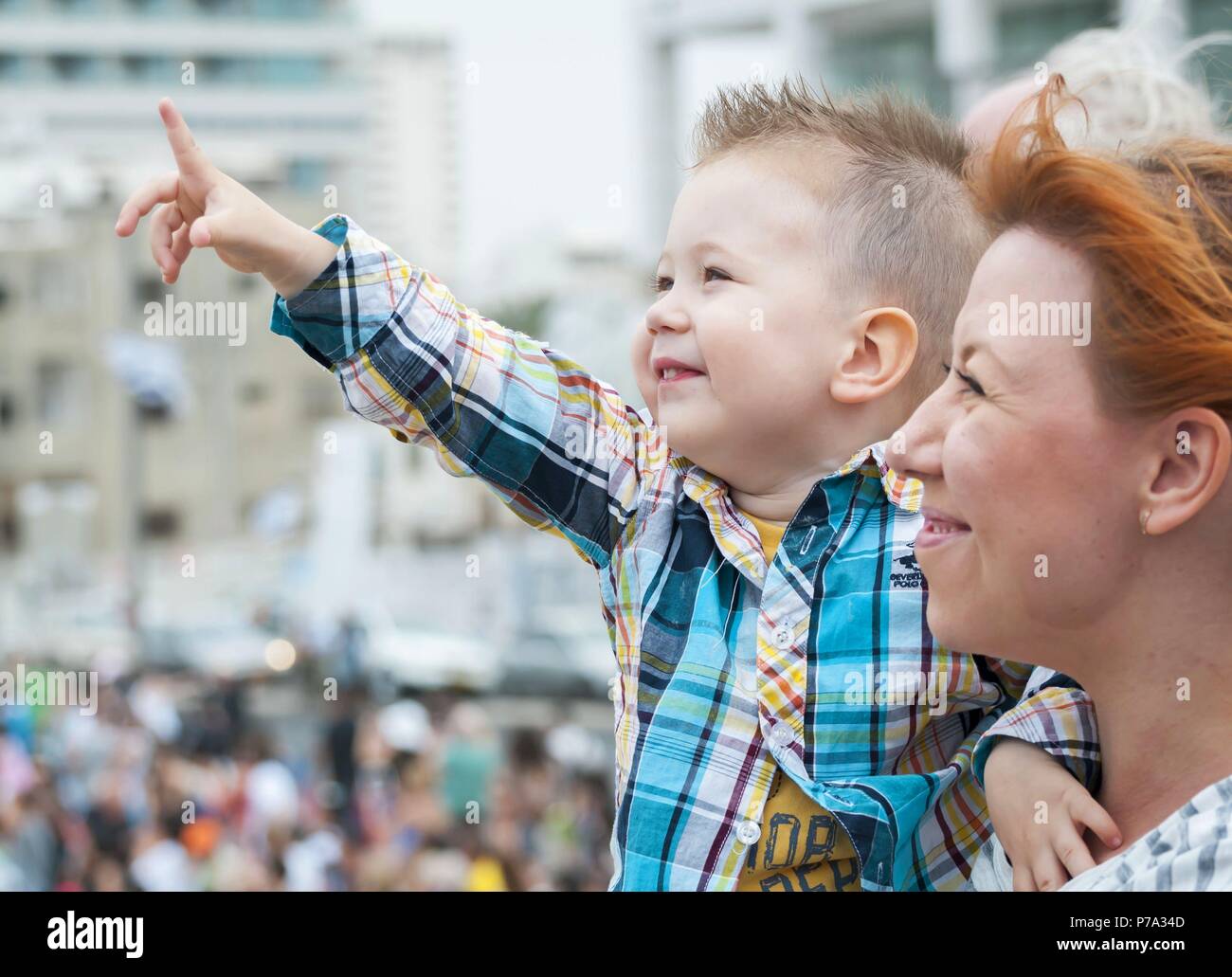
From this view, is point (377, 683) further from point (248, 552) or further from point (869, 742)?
point (248, 552)

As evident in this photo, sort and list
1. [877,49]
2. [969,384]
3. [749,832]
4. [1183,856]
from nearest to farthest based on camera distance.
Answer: [1183,856]
[969,384]
[749,832]
[877,49]

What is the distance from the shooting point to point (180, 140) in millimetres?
1136

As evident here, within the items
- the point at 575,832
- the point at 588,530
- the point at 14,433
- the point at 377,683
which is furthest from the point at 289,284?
the point at 14,433

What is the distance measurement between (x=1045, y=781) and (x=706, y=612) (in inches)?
12.5

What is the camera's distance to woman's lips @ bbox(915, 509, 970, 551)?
3.52 feet

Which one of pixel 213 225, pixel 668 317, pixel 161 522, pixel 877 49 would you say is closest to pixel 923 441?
pixel 668 317

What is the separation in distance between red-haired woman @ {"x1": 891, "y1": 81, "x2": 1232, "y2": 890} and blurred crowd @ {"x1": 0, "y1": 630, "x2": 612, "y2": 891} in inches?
156

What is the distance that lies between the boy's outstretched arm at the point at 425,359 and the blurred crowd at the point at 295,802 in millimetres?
3731

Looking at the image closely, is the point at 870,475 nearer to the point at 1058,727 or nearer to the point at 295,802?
the point at 1058,727

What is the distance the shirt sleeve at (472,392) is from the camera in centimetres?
120

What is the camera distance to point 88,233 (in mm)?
29156

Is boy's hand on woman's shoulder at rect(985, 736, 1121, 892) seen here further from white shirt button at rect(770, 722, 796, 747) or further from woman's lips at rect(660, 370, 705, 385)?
woman's lips at rect(660, 370, 705, 385)
